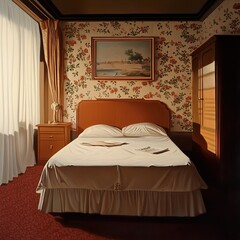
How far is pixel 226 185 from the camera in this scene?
3.21 m

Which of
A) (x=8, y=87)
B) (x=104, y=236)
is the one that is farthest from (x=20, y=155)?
(x=104, y=236)

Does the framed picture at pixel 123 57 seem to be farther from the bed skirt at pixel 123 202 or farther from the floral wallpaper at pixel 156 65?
the bed skirt at pixel 123 202

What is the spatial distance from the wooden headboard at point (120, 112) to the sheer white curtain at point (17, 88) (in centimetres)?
78

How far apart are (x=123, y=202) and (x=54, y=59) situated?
2917mm

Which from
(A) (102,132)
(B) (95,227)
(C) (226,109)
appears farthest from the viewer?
(A) (102,132)

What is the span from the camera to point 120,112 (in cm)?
459

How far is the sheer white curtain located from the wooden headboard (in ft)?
2.57

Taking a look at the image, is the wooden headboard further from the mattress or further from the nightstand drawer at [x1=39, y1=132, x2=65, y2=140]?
the mattress

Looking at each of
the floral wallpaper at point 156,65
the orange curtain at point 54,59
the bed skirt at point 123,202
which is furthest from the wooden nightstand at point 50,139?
the bed skirt at point 123,202

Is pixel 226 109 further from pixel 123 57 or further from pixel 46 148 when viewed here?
pixel 46 148

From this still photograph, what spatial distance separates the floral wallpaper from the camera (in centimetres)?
454

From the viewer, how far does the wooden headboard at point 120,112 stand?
4.56m

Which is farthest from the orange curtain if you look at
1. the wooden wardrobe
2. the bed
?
the wooden wardrobe

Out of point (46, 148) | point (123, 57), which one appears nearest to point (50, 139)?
point (46, 148)
